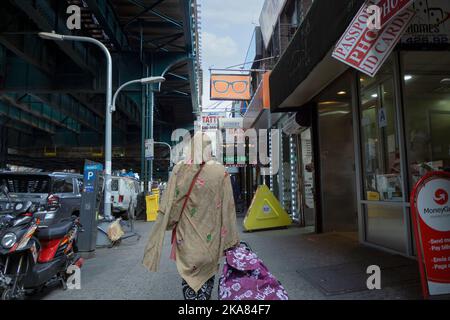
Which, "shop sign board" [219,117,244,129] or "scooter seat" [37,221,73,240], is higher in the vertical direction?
"shop sign board" [219,117,244,129]

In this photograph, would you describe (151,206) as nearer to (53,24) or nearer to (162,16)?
(53,24)

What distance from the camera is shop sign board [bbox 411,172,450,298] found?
11.5 ft

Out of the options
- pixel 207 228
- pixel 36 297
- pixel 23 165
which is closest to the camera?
pixel 207 228

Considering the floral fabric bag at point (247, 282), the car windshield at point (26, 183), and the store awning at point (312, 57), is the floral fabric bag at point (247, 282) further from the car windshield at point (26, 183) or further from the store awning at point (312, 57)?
the car windshield at point (26, 183)

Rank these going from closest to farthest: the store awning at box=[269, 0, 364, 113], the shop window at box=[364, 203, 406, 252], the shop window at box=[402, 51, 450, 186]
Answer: the store awning at box=[269, 0, 364, 113] → the shop window at box=[364, 203, 406, 252] → the shop window at box=[402, 51, 450, 186]

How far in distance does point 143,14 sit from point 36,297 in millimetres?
14243

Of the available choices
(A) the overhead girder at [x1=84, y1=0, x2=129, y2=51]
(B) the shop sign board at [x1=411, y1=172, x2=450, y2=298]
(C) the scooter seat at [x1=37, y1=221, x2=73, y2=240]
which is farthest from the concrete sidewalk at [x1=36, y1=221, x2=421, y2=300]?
(A) the overhead girder at [x1=84, y1=0, x2=129, y2=51]

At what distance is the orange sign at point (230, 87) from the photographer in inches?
647

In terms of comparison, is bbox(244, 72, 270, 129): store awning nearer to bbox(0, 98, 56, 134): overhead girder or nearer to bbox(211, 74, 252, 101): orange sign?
bbox(211, 74, 252, 101): orange sign

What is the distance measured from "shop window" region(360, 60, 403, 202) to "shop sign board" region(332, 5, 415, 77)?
2.03 m
